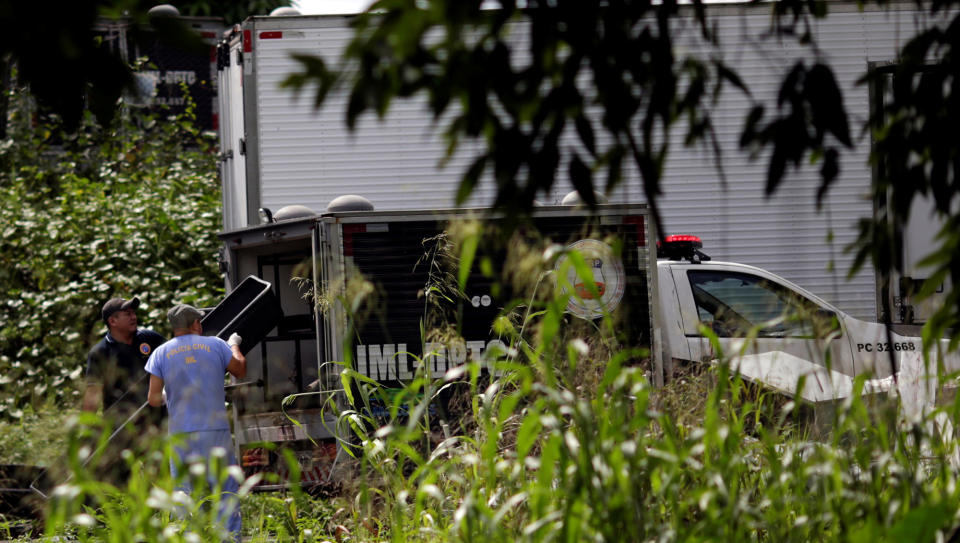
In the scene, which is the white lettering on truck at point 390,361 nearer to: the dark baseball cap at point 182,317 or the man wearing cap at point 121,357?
the dark baseball cap at point 182,317

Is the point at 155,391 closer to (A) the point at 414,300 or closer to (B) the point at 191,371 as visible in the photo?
(B) the point at 191,371

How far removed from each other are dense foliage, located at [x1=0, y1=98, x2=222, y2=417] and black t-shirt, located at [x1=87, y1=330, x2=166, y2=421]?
11.6ft

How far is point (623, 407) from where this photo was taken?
10.2 ft

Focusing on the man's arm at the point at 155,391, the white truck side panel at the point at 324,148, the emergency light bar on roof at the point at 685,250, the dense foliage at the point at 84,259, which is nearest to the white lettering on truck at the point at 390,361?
the man's arm at the point at 155,391

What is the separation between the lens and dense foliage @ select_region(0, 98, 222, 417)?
1251 centimetres

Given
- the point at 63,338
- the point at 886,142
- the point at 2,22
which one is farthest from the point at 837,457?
the point at 63,338

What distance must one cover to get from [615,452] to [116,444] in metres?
4.82

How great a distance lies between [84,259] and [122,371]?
5733mm

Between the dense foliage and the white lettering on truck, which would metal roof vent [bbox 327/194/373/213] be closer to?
the white lettering on truck

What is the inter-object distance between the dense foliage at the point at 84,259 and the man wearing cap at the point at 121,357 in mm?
3560

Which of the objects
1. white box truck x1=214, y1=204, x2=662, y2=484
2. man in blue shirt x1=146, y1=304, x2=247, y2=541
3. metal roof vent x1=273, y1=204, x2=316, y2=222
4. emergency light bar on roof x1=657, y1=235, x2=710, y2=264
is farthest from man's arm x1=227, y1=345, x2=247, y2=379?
emergency light bar on roof x1=657, y1=235, x2=710, y2=264

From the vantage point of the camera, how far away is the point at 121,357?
835 centimetres

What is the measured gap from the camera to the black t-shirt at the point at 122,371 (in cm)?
771

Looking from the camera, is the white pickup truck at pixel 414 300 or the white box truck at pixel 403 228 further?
the white box truck at pixel 403 228
